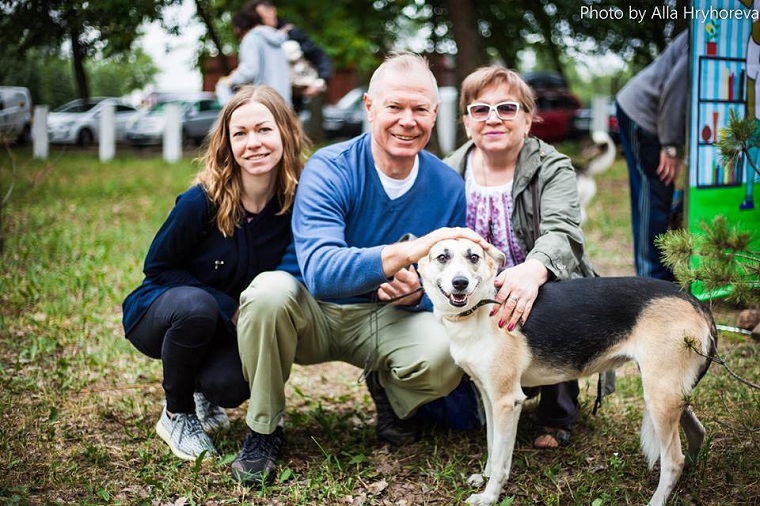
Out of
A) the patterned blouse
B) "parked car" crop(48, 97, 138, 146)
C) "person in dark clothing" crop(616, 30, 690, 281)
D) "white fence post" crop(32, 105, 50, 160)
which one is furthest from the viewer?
"parked car" crop(48, 97, 138, 146)

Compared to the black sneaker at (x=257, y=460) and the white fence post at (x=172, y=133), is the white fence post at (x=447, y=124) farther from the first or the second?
the black sneaker at (x=257, y=460)

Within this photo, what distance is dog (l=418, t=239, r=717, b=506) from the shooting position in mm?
2590

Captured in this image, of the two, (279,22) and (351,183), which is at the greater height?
(279,22)

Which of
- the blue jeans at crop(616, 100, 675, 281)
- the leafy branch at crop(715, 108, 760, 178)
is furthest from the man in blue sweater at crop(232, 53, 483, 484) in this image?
the blue jeans at crop(616, 100, 675, 281)

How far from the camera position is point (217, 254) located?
10.5 feet

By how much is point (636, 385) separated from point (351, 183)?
2.12 meters

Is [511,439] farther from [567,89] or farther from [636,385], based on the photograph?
[567,89]

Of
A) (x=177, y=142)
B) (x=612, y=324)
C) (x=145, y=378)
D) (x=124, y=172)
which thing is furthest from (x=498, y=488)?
(x=177, y=142)

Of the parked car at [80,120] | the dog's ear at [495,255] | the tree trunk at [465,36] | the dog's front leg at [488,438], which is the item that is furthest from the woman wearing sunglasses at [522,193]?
the tree trunk at [465,36]

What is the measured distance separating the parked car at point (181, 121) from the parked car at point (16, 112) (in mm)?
8286

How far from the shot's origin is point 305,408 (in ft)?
12.7

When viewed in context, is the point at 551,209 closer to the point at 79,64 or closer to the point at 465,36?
the point at 79,64

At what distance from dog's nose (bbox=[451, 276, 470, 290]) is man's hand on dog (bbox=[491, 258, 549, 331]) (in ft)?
0.84

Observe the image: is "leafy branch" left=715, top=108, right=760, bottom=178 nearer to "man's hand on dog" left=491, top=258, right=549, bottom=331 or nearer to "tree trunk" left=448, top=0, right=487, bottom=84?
"man's hand on dog" left=491, top=258, right=549, bottom=331
